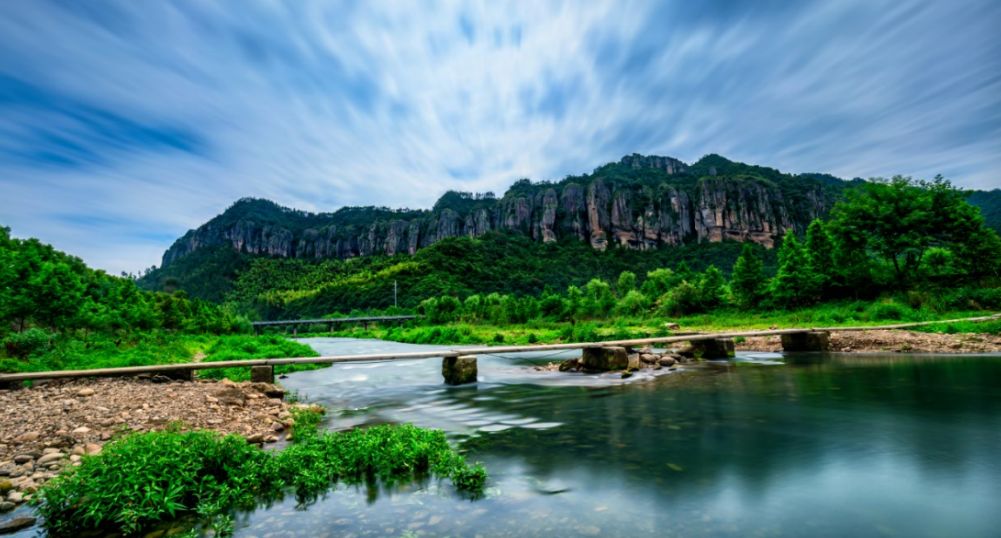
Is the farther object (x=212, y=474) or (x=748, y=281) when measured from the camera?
(x=748, y=281)

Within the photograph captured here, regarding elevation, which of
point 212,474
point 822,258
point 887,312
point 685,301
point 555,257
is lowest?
point 212,474

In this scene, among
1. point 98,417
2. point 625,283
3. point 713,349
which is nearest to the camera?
point 98,417

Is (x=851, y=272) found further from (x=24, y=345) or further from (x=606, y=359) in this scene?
(x=24, y=345)

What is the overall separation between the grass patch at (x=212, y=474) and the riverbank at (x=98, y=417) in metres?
1.53

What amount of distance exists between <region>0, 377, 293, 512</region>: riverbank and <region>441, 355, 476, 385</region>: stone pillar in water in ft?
20.9

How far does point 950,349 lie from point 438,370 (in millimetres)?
22376

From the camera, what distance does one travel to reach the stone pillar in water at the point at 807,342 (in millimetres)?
21781

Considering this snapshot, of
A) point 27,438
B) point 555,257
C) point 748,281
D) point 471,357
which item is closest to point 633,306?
point 748,281

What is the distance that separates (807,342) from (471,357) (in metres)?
16.8

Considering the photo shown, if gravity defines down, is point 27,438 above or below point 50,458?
above

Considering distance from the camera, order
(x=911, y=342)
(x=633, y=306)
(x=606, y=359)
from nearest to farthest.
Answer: (x=606, y=359) < (x=911, y=342) < (x=633, y=306)

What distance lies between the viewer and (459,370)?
18.0 m

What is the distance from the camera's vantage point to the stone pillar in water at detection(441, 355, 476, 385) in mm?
17953

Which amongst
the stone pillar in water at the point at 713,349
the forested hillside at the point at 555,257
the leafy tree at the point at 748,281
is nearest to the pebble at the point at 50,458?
the stone pillar in water at the point at 713,349
